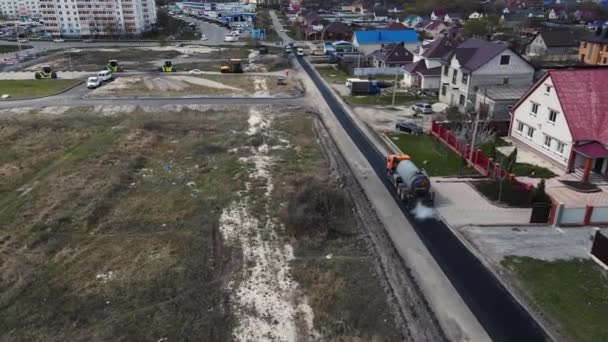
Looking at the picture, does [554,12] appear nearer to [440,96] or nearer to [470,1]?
[470,1]

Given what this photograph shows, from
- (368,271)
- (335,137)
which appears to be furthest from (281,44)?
(368,271)

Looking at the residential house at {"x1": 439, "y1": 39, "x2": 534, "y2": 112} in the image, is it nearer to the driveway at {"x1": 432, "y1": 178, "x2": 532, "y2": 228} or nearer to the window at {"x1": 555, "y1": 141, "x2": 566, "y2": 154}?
the window at {"x1": 555, "y1": 141, "x2": 566, "y2": 154}

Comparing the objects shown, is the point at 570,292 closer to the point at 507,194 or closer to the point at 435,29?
the point at 507,194

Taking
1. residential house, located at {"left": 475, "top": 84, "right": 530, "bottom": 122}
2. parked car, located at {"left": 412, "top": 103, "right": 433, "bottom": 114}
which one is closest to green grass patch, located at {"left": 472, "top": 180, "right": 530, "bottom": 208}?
residential house, located at {"left": 475, "top": 84, "right": 530, "bottom": 122}

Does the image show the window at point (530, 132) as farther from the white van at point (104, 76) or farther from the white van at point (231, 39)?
the white van at point (231, 39)

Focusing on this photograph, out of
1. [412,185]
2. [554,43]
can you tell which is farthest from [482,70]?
[554,43]
